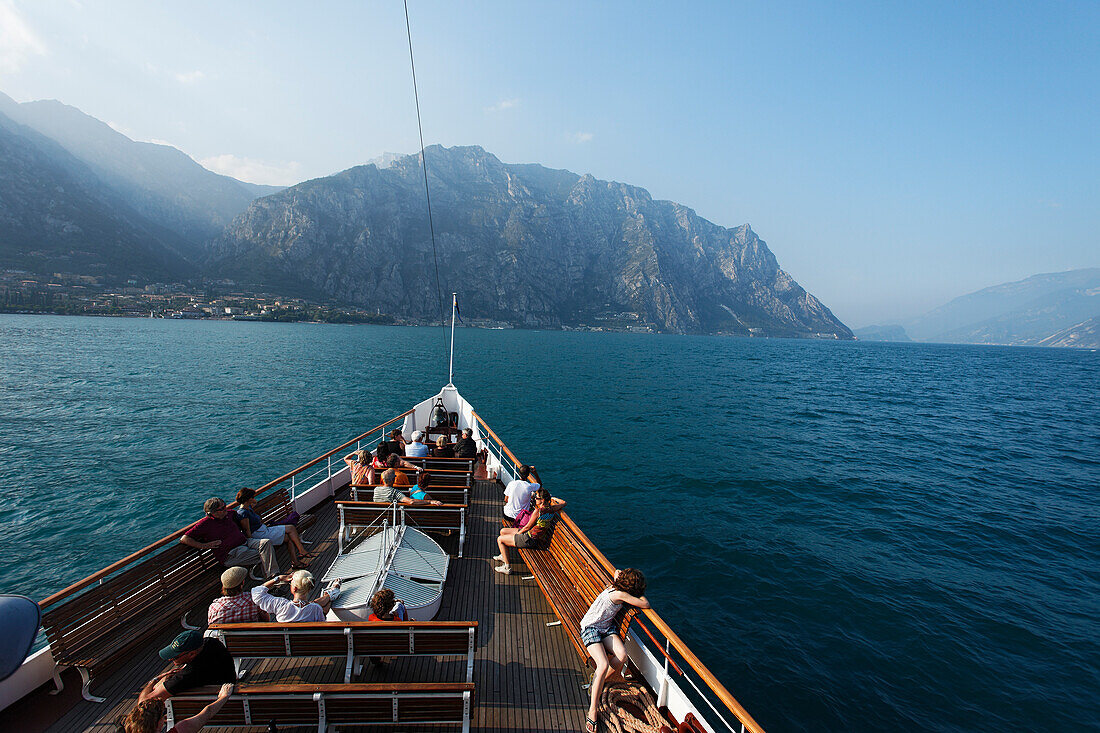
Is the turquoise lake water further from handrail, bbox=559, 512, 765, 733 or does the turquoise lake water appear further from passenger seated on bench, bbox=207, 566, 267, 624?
passenger seated on bench, bbox=207, 566, 267, 624

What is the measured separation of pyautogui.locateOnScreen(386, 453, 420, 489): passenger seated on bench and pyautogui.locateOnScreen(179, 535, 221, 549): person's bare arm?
2.60 meters

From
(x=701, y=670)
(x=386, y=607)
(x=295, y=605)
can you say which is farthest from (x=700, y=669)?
(x=295, y=605)

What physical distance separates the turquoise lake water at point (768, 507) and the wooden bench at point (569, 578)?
4.17 meters

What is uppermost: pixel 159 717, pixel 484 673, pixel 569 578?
pixel 159 717

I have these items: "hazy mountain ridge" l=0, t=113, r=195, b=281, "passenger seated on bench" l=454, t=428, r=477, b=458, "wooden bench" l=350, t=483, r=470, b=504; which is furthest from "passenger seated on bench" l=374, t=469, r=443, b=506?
"hazy mountain ridge" l=0, t=113, r=195, b=281

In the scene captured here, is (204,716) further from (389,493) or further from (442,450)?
(442,450)

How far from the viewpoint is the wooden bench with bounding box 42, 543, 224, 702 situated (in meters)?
4.55

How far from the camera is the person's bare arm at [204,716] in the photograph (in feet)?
11.6

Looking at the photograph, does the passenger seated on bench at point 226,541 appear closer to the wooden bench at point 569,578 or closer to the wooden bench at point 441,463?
the wooden bench at point 441,463

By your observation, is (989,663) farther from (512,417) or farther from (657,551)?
(512,417)

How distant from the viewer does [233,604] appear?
4879mm

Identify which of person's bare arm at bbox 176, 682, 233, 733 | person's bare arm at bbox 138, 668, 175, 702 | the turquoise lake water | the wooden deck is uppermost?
person's bare arm at bbox 138, 668, 175, 702

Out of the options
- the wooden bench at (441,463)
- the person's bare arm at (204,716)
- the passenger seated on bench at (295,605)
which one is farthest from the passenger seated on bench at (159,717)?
the wooden bench at (441,463)

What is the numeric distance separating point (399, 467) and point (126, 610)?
14.5 feet
